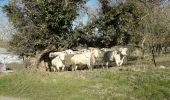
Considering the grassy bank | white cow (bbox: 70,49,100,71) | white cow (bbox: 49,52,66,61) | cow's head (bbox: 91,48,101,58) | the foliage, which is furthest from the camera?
white cow (bbox: 49,52,66,61)

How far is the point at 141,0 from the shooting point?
25.2 metres

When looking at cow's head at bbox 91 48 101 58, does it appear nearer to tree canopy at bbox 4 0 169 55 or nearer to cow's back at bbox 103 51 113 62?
tree canopy at bbox 4 0 169 55

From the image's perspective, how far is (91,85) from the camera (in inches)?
667

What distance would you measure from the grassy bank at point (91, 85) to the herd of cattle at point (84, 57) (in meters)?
4.70

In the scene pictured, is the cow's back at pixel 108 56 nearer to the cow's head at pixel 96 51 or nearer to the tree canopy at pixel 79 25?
the cow's head at pixel 96 51

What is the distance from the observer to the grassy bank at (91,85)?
14758mm

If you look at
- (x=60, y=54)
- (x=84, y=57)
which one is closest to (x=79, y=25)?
(x=84, y=57)

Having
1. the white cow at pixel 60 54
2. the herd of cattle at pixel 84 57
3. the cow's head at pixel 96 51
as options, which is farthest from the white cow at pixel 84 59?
the white cow at pixel 60 54

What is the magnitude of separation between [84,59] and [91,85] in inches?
319

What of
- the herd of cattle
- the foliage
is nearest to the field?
the foliage

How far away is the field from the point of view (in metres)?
14.8

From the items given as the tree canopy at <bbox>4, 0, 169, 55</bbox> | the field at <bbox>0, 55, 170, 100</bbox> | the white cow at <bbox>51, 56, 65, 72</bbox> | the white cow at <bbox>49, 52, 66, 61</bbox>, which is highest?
the tree canopy at <bbox>4, 0, 169, 55</bbox>

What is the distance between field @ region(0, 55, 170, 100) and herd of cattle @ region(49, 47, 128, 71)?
185 inches

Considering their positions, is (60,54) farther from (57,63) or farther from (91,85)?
(91,85)
